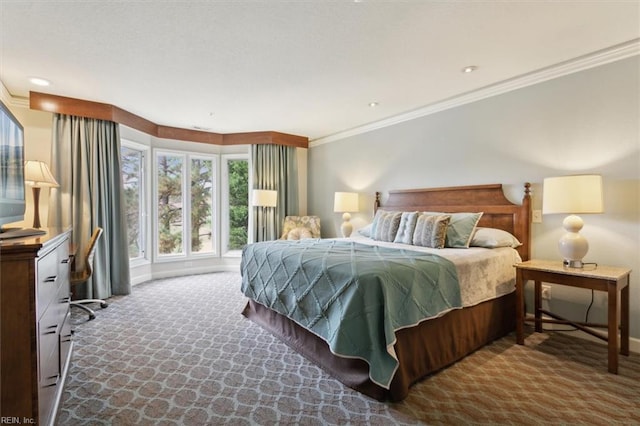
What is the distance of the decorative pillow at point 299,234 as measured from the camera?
5039mm

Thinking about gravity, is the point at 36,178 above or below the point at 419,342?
above

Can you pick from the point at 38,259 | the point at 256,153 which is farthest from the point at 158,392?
the point at 256,153

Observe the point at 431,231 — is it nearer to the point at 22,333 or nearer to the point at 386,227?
the point at 386,227

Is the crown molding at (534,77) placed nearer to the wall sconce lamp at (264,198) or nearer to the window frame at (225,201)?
the wall sconce lamp at (264,198)

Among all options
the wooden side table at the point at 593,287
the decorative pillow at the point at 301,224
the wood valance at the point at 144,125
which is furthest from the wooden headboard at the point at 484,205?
the wood valance at the point at 144,125

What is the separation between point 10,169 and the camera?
1.60 metres

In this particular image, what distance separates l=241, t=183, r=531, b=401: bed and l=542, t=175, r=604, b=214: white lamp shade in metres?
0.48

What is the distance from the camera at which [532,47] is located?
8.01 ft

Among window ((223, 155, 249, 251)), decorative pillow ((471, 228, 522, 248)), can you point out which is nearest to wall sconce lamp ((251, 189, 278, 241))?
window ((223, 155, 249, 251))

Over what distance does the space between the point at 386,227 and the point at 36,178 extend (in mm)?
3663

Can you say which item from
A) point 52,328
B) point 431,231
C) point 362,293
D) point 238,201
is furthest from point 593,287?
point 238,201

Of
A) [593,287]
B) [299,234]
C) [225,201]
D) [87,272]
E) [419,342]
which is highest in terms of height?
[225,201]

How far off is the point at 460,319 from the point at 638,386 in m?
1.06

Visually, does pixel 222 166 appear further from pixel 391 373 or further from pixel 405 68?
pixel 391 373
